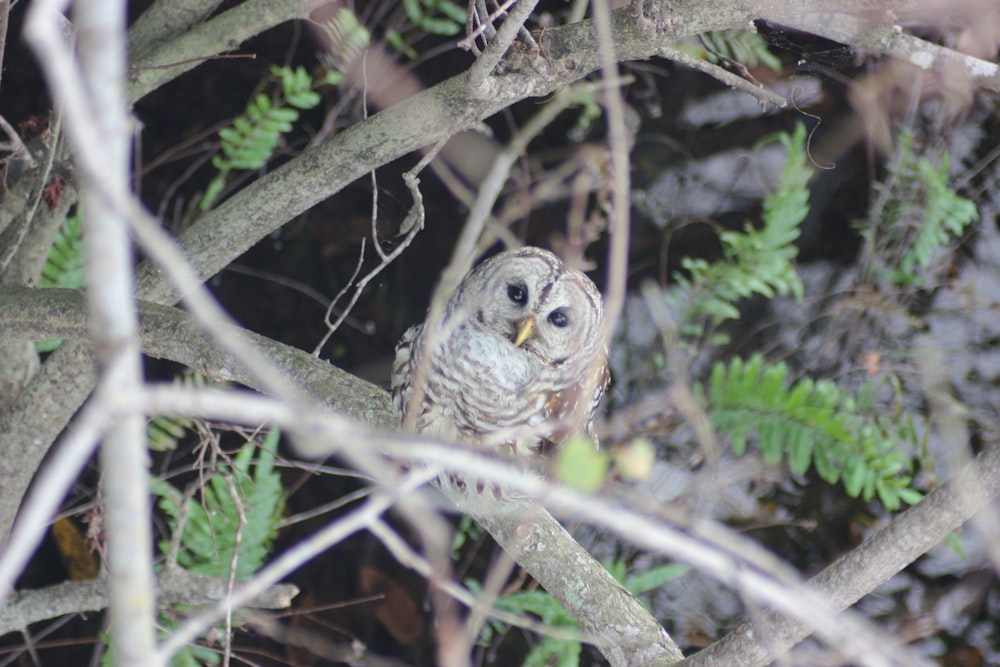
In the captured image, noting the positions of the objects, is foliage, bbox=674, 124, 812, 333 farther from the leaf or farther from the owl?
the leaf

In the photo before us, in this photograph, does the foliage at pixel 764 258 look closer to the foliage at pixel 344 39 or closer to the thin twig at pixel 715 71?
the thin twig at pixel 715 71

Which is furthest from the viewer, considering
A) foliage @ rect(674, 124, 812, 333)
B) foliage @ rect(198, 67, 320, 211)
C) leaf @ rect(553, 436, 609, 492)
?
foliage @ rect(674, 124, 812, 333)

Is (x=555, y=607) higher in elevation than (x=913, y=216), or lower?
lower

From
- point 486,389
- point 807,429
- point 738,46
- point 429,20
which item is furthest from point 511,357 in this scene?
point 429,20

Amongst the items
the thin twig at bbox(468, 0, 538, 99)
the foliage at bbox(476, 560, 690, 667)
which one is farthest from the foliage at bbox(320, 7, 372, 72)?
the foliage at bbox(476, 560, 690, 667)

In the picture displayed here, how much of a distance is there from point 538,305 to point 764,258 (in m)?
1.43

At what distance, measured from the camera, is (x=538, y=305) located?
196 centimetres

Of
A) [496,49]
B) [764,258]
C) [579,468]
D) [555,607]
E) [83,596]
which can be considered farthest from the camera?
[764,258]

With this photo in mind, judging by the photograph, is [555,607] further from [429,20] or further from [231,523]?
[429,20]

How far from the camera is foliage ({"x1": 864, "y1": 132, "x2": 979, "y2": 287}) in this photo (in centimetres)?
314

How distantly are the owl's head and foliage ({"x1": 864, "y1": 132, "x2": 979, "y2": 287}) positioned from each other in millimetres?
1677

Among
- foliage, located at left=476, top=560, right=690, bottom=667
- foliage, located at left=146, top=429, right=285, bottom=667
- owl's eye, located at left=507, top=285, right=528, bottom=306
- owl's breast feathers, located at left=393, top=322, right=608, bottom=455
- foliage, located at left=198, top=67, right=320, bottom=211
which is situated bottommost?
foliage, located at left=476, top=560, right=690, bottom=667

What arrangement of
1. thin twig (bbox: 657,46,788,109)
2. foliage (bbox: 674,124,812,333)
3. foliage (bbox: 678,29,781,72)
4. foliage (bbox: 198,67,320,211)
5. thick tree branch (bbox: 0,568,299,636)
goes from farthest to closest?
foliage (bbox: 674,124,812,333) → foliage (bbox: 198,67,320,211) → foliage (bbox: 678,29,781,72) → thick tree branch (bbox: 0,568,299,636) → thin twig (bbox: 657,46,788,109)

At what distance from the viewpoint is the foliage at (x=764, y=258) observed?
312 centimetres
